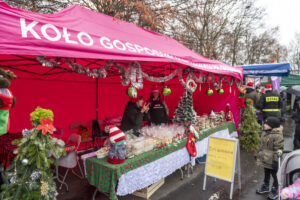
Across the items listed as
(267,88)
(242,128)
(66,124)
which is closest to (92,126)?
(66,124)

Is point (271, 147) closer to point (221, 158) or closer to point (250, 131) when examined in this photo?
point (221, 158)

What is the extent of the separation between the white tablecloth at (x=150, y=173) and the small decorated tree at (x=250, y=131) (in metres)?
3.57

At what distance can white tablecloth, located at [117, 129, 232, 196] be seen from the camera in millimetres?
3180

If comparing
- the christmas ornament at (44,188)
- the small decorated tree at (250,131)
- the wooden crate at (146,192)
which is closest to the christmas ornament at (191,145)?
the wooden crate at (146,192)

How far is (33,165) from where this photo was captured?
247 centimetres

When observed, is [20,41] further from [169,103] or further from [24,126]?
[169,103]

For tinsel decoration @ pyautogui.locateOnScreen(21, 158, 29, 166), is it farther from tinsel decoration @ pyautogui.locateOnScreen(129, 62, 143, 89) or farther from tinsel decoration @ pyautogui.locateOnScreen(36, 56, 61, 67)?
tinsel decoration @ pyautogui.locateOnScreen(129, 62, 143, 89)

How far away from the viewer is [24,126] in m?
5.18

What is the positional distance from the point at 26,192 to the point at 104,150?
133 centimetres

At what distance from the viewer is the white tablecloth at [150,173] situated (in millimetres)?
3180

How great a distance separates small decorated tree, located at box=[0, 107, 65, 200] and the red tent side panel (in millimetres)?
3118

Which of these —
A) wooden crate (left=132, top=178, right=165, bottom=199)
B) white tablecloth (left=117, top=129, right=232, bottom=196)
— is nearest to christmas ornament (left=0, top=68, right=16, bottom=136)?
white tablecloth (left=117, top=129, right=232, bottom=196)

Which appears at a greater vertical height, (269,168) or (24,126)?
(24,126)

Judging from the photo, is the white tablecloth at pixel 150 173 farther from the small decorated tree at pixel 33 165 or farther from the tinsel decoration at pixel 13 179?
the tinsel decoration at pixel 13 179
